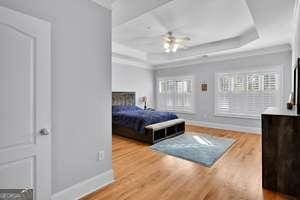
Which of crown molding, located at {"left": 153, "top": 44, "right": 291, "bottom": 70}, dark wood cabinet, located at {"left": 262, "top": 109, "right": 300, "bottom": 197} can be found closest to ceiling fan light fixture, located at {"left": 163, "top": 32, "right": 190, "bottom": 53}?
crown molding, located at {"left": 153, "top": 44, "right": 291, "bottom": 70}

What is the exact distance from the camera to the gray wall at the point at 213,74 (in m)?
4.81

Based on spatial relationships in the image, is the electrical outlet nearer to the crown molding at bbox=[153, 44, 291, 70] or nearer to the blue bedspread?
the blue bedspread

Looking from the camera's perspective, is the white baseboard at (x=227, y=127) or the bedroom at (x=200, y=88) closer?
the bedroom at (x=200, y=88)

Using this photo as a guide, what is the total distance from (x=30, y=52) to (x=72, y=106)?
710mm

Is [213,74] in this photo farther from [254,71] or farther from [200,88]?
[254,71]

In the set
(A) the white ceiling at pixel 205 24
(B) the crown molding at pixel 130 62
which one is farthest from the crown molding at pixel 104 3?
(B) the crown molding at pixel 130 62

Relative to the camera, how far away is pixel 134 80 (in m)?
6.93

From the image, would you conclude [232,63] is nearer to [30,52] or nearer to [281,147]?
[281,147]

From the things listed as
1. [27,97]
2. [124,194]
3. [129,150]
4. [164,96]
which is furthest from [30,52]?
[164,96]

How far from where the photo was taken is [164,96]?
7.67 meters

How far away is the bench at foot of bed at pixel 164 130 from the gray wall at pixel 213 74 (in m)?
1.63

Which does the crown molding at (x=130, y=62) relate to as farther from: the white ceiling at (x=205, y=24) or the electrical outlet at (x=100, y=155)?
the electrical outlet at (x=100, y=155)

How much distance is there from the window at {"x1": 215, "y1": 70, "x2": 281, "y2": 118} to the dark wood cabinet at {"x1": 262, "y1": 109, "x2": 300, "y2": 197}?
329cm

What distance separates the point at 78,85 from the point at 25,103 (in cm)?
62
